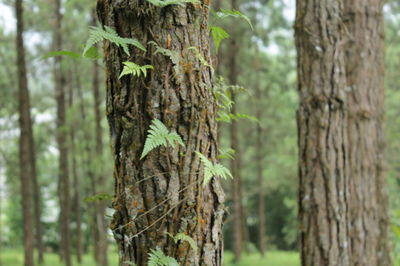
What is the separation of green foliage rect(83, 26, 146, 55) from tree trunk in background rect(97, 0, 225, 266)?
0.06m

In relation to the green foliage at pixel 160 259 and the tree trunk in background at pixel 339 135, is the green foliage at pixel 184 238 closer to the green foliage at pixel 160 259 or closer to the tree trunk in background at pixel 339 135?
the green foliage at pixel 160 259

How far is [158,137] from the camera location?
175cm

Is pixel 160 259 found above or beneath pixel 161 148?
beneath

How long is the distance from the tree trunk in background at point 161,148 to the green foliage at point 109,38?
0.20 feet

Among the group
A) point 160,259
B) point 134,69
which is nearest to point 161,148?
point 134,69

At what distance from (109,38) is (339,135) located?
282cm

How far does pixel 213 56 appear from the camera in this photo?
84.1 inches

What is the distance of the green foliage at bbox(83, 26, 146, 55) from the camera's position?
174 centimetres

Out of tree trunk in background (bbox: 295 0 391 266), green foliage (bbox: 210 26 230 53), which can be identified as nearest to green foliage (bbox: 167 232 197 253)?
green foliage (bbox: 210 26 230 53)

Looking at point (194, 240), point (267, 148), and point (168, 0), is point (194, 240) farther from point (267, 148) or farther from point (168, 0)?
point (267, 148)

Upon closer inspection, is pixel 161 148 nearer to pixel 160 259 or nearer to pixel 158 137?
pixel 158 137

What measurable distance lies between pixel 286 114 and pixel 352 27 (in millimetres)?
16484

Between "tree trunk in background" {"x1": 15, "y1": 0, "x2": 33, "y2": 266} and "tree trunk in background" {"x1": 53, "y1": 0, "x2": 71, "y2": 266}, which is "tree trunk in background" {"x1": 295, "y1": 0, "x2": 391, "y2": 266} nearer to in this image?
"tree trunk in background" {"x1": 15, "y1": 0, "x2": 33, "y2": 266}

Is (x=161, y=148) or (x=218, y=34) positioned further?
(x=218, y=34)
